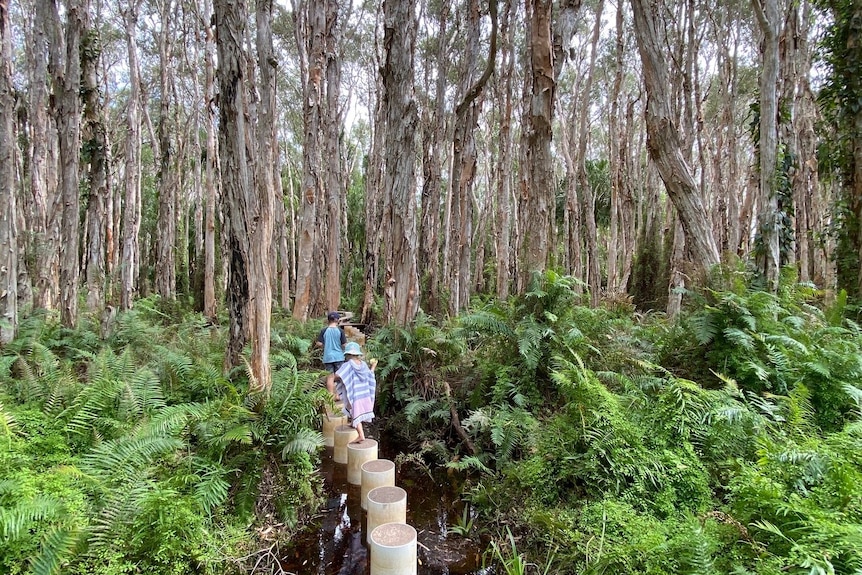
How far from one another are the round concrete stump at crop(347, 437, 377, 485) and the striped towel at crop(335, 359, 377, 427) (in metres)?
0.29

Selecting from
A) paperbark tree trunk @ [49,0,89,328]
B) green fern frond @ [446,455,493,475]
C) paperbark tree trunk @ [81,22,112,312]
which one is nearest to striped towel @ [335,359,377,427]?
green fern frond @ [446,455,493,475]

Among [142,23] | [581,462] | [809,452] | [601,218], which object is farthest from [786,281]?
[142,23]

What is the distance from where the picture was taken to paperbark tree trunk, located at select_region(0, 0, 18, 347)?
6.45 meters

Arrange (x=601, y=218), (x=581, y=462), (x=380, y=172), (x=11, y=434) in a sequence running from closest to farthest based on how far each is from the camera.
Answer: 1. (x=11, y=434)
2. (x=581, y=462)
3. (x=380, y=172)
4. (x=601, y=218)

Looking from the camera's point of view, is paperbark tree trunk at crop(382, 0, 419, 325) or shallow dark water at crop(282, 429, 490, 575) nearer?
shallow dark water at crop(282, 429, 490, 575)

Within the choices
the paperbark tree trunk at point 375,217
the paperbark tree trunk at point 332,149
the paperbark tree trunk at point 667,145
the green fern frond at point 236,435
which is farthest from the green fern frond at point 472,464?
the paperbark tree trunk at point 332,149

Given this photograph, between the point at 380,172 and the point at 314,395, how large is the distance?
1400cm

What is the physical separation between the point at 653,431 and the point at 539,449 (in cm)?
101

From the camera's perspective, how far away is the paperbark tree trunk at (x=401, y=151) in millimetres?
7121

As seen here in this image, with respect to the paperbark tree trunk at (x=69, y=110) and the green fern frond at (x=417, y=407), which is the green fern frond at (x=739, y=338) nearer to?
the green fern frond at (x=417, y=407)

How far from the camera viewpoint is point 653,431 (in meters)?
3.68

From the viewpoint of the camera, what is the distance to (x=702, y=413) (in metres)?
3.70

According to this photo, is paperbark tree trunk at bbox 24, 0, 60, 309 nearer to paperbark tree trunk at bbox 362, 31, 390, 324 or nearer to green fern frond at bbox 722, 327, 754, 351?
paperbark tree trunk at bbox 362, 31, 390, 324

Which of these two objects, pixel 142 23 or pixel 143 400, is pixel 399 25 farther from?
pixel 142 23
